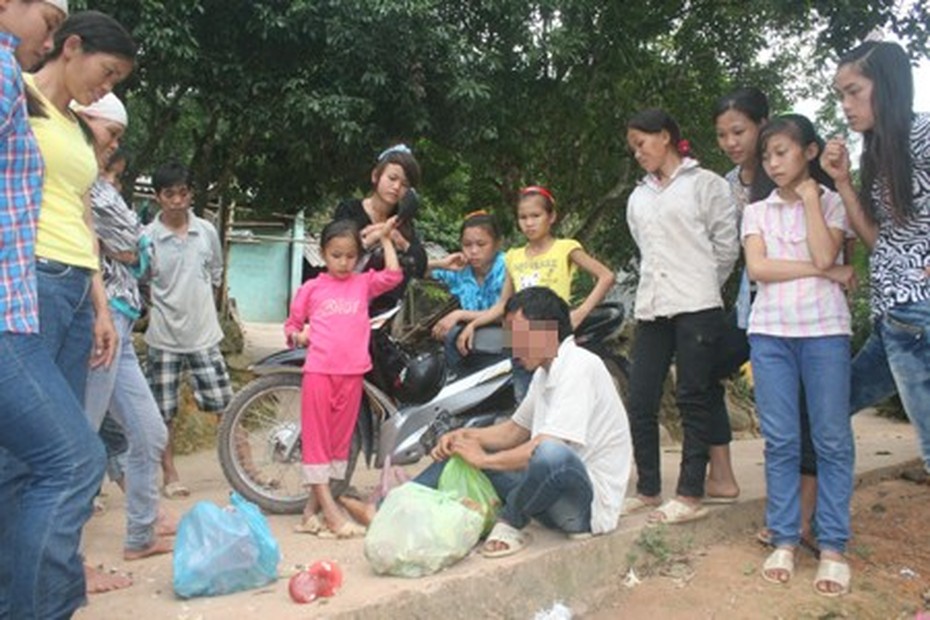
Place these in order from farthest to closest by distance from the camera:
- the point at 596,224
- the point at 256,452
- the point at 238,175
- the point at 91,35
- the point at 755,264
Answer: the point at 238,175 → the point at 596,224 → the point at 256,452 → the point at 755,264 → the point at 91,35

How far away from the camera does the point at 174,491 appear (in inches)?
177

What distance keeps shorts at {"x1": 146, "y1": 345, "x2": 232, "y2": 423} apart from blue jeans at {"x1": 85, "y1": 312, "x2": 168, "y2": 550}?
1.08 meters

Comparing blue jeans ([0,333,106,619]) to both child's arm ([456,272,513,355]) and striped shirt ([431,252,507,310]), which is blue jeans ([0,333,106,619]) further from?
striped shirt ([431,252,507,310])

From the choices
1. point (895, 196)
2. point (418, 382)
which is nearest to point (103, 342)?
point (418, 382)

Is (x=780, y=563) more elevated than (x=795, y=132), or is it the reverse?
(x=795, y=132)

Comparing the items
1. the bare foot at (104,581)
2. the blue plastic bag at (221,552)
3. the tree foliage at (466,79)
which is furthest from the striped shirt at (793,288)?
the tree foliage at (466,79)

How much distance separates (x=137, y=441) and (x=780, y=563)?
2486 mm

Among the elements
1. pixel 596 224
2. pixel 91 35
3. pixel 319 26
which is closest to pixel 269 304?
pixel 596 224

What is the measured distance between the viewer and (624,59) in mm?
8930

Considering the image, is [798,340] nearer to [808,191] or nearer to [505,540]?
[808,191]

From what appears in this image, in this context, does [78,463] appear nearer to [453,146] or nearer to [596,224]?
[453,146]

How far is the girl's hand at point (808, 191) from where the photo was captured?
10.8ft

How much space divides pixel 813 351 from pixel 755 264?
1.28 ft

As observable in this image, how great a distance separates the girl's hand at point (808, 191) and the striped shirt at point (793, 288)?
79mm
